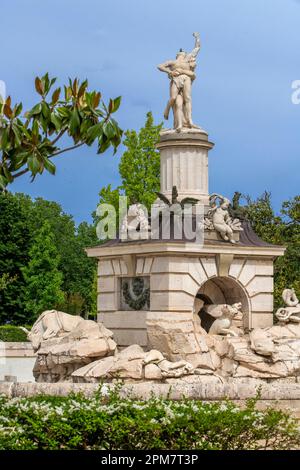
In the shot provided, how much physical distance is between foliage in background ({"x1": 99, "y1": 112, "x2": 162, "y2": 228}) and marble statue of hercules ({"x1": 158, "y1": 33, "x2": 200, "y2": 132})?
43.7 ft

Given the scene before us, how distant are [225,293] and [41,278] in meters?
30.5

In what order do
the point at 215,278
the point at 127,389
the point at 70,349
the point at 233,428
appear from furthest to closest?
1. the point at 215,278
2. the point at 70,349
3. the point at 127,389
4. the point at 233,428

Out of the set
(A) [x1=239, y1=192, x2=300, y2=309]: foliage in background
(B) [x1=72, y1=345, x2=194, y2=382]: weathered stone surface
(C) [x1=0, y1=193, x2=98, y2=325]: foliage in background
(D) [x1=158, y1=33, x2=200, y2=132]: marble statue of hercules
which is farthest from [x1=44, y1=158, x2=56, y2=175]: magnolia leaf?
(C) [x1=0, y1=193, x2=98, y2=325]: foliage in background

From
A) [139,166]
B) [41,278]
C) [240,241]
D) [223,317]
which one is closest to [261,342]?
[223,317]

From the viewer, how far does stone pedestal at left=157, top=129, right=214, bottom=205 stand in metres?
26.3

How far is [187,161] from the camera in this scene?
26422mm

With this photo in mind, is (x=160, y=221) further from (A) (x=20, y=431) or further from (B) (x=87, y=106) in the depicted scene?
(A) (x=20, y=431)

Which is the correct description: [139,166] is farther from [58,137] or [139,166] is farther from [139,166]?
[58,137]

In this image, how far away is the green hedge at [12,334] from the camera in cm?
4188

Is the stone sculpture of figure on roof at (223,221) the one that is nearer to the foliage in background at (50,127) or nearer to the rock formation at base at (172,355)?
the rock formation at base at (172,355)

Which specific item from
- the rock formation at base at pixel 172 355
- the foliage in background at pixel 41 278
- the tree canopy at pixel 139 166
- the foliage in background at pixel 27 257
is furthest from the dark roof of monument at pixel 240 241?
the foliage in background at pixel 41 278

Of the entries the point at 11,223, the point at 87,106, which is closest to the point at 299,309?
the point at 87,106

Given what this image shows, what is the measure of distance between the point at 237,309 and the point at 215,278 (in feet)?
2.86
